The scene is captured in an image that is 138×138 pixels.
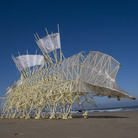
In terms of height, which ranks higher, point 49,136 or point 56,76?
point 56,76

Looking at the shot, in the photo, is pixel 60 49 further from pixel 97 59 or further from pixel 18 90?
pixel 18 90

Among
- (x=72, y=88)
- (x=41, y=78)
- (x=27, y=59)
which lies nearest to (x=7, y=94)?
(x=27, y=59)

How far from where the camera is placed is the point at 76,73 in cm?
1577

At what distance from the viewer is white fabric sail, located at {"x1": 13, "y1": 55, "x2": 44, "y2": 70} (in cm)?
2422

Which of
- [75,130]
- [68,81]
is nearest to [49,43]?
[68,81]

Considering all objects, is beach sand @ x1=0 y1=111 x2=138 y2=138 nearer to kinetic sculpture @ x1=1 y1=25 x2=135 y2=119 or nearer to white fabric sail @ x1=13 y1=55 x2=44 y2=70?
kinetic sculpture @ x1=1 y1=25 x2=135 y2=119

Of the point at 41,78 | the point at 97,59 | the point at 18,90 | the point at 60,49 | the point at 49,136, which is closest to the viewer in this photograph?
the point at 49,136

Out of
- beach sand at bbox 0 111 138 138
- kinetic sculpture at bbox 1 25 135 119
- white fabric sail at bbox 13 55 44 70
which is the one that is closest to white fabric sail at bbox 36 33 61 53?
kinetic sculpture at bbox 1 25 135 119

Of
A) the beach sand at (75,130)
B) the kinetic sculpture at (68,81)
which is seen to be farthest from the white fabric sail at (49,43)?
the beach sand at (75,130)

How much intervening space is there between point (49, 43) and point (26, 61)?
6253mm

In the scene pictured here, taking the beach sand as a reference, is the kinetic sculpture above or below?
above

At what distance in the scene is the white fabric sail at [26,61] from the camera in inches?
954

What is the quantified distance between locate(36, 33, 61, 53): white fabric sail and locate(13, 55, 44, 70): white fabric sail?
3.47 meters

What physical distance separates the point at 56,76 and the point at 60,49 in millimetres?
3033
